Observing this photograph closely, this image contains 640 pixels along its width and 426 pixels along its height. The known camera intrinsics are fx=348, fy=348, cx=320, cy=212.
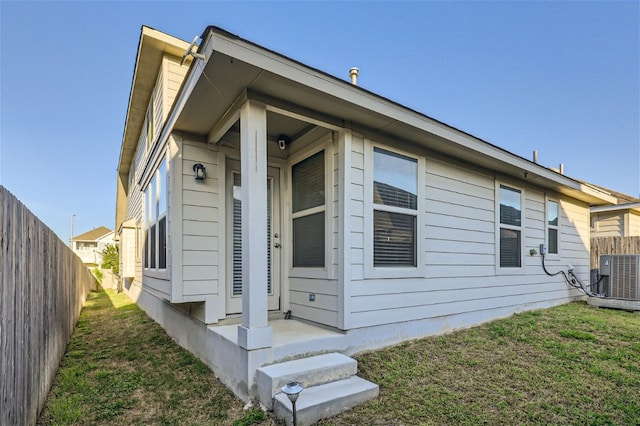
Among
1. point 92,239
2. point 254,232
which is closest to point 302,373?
point 254,232

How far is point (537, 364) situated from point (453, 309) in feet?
4.20

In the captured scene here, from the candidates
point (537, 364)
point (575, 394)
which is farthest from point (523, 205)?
point (575, 394)

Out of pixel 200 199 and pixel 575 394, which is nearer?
pixel 575 394

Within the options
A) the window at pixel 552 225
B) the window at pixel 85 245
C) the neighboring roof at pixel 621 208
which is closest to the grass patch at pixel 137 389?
the window at pixel 552 225

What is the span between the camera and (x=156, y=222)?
545cm

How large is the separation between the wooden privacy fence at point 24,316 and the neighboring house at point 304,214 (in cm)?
117

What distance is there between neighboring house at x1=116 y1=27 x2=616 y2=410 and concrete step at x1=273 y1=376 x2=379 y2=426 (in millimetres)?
401

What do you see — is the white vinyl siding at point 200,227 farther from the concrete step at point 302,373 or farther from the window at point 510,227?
the window at point 510,227

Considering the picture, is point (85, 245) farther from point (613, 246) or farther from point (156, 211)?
point (613, 246)

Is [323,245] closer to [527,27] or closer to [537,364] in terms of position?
[537,364]

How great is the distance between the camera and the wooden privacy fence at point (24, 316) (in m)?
2.00

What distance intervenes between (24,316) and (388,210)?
11.2ft

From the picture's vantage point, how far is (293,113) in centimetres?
341

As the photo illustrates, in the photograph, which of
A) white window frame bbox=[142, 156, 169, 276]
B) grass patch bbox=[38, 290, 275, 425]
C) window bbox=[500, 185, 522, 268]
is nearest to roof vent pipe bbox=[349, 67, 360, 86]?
white window frame bbox=[142, 156, 169, 276]
